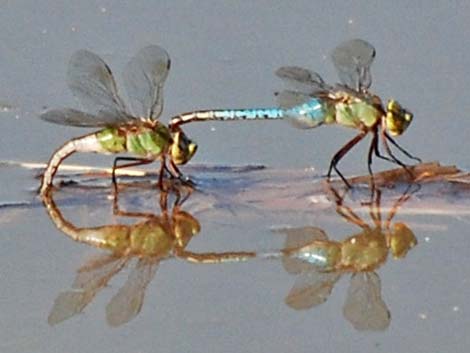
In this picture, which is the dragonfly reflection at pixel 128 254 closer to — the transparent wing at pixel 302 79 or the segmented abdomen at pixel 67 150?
the segmented abdomen at pixel 67 150

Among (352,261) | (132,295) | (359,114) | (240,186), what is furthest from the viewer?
(359,114)

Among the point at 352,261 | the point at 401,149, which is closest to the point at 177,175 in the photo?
the point at 401,149

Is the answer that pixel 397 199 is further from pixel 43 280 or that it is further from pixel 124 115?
pixel 43 280

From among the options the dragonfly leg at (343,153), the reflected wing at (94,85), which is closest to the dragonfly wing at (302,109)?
the dragonfly leg at (343,153)

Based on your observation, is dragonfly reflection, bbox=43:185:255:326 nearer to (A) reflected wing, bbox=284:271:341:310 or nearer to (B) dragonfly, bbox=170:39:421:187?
(A) reflected wing, bbox=284:271:341:310

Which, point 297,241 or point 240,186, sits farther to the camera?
point 240,186

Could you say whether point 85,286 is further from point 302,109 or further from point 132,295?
point 302,109

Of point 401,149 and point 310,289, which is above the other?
point 401,149
